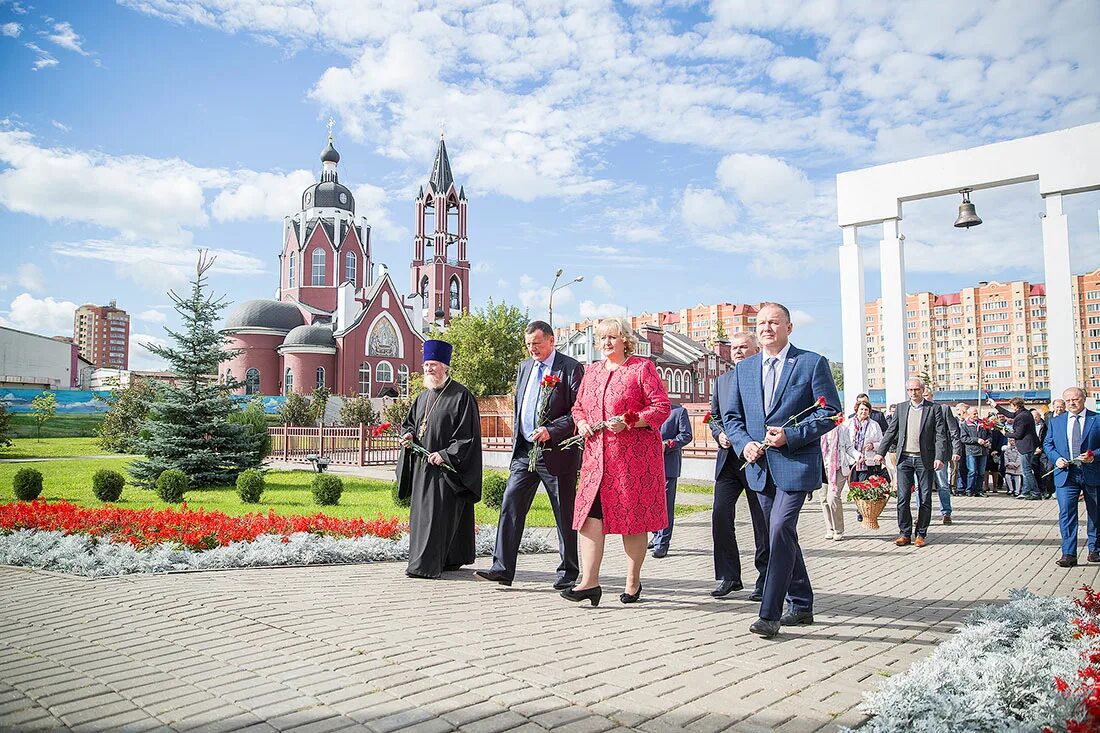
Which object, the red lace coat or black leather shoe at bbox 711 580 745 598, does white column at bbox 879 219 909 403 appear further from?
the red lace coat

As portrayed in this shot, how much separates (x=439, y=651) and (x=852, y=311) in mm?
11776

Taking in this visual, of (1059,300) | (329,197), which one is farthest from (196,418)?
(329,197)

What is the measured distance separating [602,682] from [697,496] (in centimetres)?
1277

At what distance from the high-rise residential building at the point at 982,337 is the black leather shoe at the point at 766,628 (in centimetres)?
9768

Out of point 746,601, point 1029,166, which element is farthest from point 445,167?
point 746,601

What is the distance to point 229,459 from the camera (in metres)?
16.8

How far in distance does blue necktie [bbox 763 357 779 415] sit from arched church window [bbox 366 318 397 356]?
5372cm

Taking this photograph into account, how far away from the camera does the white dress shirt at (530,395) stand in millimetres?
6492

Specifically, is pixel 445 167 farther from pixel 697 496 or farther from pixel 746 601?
pixel 746 601

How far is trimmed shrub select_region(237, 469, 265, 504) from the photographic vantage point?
45.9ft

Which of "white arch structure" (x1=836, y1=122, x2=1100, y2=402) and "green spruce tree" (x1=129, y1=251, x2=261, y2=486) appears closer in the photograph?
"white arch structure" (x1=836, y1=122, x2=1100, y2=402)

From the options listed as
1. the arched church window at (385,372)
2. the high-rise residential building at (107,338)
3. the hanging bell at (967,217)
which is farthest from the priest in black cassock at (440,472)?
the high-rise residential building at (107,338)

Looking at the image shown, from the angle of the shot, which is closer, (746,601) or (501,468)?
(746,601)

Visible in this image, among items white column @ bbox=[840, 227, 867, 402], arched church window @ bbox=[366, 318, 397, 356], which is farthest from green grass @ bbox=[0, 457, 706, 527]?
arched church window @ bbox=[366, 318, 397, 356]
